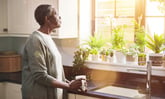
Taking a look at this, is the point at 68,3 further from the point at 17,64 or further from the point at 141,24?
the point at 17,64

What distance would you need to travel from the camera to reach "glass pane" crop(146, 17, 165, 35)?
8.71ft

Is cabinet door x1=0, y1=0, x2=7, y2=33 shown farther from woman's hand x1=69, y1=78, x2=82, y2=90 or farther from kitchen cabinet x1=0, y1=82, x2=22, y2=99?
woman's hand x1=69, y1=78, x2=82, y2=90

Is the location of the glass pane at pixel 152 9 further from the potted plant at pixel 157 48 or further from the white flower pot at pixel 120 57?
the white flower pot at pixel 120 57

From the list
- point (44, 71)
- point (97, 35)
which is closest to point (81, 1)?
point (97, 35)

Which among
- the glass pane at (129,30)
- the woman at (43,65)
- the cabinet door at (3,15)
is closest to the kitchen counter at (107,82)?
the woman at (43,65)

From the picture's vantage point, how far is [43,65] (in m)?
1.86

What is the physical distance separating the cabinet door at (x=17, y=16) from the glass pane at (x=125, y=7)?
102 cm

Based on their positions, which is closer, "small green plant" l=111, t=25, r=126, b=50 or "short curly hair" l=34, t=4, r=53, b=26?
"short curly hair" l=34, t=4, r=53, b=26

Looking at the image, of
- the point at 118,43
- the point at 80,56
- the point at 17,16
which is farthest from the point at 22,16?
the point at 118,43

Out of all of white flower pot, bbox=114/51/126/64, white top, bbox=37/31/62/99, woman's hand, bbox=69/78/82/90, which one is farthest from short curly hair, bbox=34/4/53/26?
Result: white flower pot, bbox=114/51/126/64

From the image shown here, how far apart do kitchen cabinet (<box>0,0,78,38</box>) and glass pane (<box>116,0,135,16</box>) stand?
472 millimetres

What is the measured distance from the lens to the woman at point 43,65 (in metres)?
1.86

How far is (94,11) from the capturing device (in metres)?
3.05

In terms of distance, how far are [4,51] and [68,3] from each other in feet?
3.53
